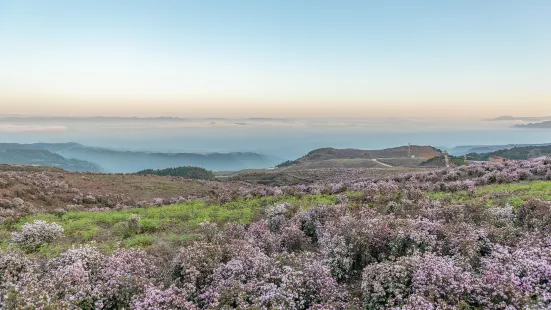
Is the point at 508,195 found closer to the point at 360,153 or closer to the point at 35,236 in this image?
the point at 35,236

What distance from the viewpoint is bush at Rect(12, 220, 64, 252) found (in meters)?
11.5

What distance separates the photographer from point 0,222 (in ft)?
52.5

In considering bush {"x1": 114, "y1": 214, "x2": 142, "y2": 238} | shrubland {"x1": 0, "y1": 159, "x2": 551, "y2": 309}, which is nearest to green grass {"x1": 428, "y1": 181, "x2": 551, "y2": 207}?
shrubland {"x1": 0, "y1": 159, "x2": 551, "y2": 309}

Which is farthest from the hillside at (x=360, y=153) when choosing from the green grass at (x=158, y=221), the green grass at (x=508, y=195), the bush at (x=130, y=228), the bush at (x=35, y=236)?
the bush at (x=35, y=236)

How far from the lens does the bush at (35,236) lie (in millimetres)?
11492

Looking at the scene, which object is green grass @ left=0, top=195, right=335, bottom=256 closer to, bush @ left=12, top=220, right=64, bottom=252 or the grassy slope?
the grassy slope

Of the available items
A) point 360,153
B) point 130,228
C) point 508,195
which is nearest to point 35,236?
point 130,228

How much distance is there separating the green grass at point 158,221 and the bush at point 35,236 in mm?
406

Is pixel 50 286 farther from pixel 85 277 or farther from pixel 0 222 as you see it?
pixel 0 222

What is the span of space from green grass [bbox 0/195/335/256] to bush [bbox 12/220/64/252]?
1.33 feet

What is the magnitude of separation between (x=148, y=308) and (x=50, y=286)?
7.78 ft

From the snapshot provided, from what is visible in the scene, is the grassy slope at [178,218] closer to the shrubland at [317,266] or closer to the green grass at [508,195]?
the green grass at [508,195]

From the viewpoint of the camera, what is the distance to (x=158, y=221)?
597 inches

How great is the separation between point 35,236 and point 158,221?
4713 mm
